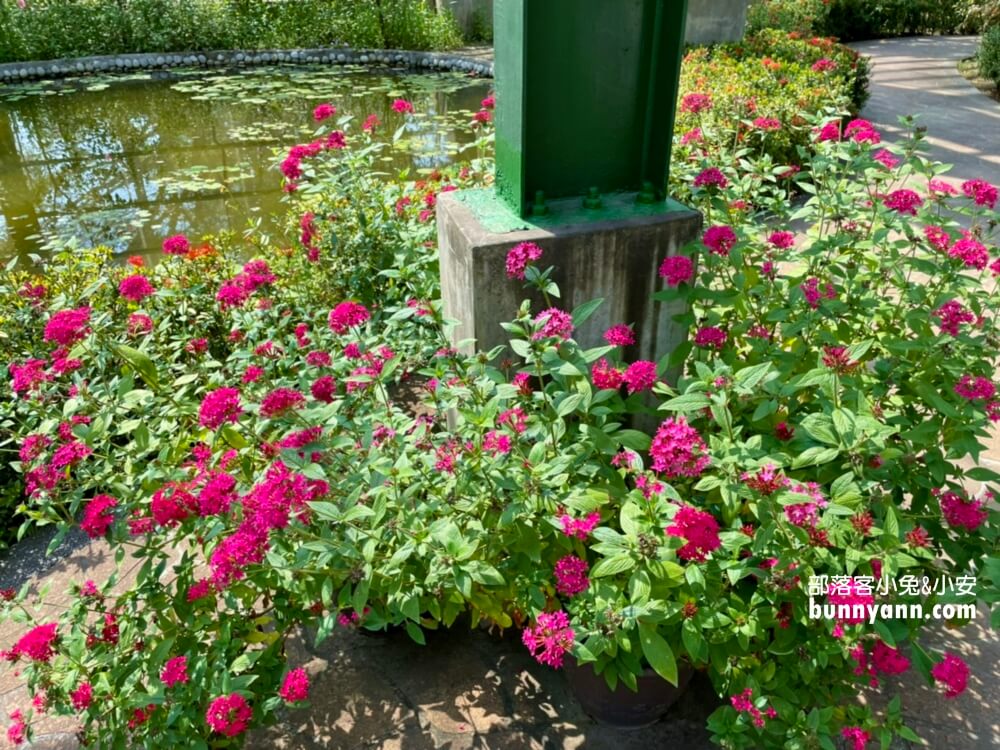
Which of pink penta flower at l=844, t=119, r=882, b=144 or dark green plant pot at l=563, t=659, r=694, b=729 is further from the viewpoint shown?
pink penta flower at l=844, t=119, r=882, b=144

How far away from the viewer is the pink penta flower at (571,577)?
1607 millimetres

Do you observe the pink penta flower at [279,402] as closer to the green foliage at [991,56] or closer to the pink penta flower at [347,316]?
the pink penta flower at [347,316]

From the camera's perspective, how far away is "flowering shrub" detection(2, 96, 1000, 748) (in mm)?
1602

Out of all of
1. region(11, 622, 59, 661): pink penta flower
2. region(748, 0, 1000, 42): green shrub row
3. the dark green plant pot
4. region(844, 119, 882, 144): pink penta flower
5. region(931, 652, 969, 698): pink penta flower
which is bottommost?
the dark green plant pot

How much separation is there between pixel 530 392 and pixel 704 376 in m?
0.51

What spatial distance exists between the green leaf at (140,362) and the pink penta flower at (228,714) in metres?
1.01

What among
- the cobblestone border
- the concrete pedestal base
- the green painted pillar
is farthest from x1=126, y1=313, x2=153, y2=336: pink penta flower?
the cobblestone border

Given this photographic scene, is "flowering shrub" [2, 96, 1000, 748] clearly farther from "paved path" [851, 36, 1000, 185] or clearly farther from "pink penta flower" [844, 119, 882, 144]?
"paved path" [851, 36, 1000, 185]

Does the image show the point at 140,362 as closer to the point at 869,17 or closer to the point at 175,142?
the point at 175,142

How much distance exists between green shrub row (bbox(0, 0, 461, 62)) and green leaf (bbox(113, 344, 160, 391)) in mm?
12790

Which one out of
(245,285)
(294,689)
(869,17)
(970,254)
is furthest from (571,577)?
(869,17)

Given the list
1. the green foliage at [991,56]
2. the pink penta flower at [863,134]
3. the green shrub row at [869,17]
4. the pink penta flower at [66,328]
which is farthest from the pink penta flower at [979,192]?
the green shrub row at [869,17]

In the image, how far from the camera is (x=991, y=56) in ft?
31.6

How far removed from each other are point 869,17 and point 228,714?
56.3ft
